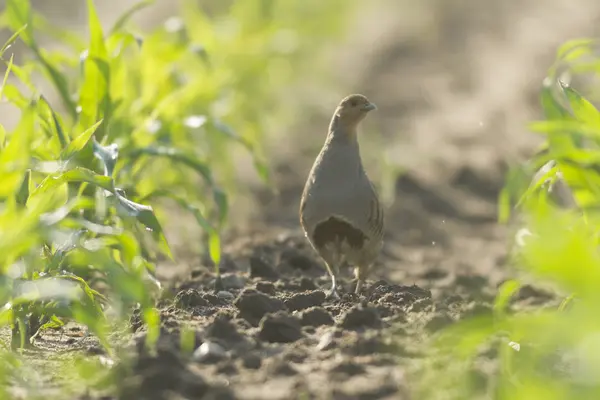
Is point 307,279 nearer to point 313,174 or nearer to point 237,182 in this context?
point 313,174

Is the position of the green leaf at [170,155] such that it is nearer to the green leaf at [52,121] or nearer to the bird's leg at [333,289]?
the green leaf at [52,121]

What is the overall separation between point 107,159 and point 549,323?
208cm

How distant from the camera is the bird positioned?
5031 millimetres

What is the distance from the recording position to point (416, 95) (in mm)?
13078

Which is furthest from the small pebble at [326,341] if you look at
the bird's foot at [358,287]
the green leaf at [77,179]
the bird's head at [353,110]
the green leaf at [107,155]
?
the bird's head at [353,110]

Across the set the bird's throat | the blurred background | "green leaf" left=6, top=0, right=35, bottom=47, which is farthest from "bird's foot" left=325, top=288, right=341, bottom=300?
"green leaf" left=6, top=0, right=35, bottom=47

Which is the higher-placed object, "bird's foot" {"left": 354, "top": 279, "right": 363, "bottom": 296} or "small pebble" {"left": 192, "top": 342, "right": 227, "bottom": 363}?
"small pebble" {"left": 192, "top": 342, "right": 227, "bottom": 363}

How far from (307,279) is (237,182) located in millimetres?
3033

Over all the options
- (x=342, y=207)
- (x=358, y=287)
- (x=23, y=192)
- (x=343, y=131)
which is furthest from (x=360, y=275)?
(x=23, y=192)

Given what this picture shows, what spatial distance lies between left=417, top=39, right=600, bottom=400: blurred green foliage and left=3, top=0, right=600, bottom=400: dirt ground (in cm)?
13

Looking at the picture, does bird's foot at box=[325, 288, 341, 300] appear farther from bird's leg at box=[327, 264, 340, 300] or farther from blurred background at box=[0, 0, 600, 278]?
blurred background at box=[0, 0, 600, 278]

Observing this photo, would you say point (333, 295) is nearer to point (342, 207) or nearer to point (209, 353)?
point (342, 207)

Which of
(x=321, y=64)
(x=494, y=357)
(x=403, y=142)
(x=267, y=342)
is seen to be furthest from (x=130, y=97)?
(x=321, y=64)

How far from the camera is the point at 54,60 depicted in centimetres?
565
